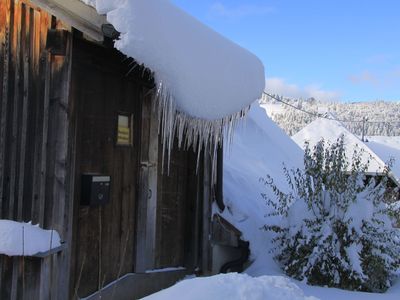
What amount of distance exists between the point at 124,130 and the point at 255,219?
13.6 ft

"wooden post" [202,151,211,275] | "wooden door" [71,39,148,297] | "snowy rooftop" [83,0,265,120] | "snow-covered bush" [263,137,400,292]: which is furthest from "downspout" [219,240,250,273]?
"snowy rooftop" [83,0,265,120]

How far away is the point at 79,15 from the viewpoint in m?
4.65

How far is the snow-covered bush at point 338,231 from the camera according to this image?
755cm

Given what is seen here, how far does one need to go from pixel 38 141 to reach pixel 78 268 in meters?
1.34

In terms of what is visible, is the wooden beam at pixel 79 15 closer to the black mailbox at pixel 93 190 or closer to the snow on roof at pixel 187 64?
the snow on roof at pixel 187 64

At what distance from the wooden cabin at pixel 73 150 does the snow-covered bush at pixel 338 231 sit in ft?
8.60

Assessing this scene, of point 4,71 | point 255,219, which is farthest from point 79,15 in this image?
point 255,219

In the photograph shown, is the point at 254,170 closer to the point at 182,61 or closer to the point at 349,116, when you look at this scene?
the point at 182,61

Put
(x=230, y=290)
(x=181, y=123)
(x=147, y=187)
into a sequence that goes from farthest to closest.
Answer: (x=147, y=187), (x=181, y=123), (x=230, y=290)

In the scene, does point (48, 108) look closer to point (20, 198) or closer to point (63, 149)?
point (63, 149)

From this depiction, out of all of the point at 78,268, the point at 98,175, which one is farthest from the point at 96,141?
the point at 78,268

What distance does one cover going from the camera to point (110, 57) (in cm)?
564

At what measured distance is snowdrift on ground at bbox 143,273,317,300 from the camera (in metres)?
2.97

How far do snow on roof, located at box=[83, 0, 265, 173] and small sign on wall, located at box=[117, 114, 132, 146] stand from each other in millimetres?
428
